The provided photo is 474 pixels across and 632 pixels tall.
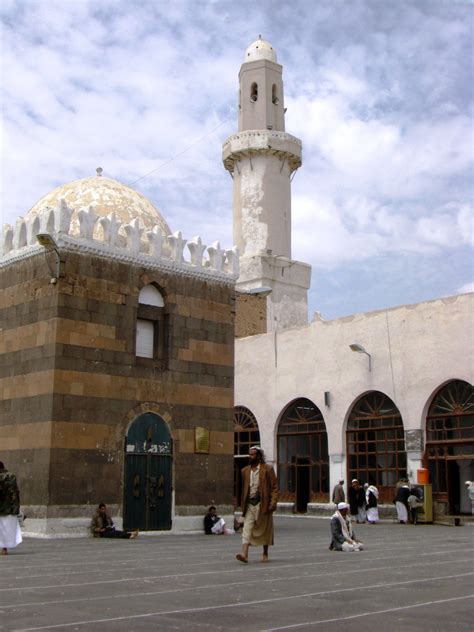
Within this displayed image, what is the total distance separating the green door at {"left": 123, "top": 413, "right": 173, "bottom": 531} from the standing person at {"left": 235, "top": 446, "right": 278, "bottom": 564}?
19.2 feet

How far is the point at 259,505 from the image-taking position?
10.4 meters

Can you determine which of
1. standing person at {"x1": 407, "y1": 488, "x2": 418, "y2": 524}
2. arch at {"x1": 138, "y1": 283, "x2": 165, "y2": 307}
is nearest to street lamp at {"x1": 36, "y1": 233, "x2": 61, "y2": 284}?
arch at {"x1": 138, "y1": 283, "x2": 165, "y2": 307}

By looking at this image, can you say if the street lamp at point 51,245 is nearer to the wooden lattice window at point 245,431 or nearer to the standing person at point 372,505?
the standing person at point 372,505

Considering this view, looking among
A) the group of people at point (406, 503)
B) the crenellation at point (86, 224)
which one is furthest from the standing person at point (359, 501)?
the crenellation at point (86, 224)

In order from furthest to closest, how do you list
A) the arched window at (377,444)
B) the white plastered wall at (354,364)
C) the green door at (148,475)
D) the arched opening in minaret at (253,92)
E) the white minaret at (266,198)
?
the arched opening in minaret at (253,92) → the white minaret at (266,198) → the arched window at (377,444) → the white plastered wall at (354,364) → the green door at (148,475)

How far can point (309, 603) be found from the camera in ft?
22.1

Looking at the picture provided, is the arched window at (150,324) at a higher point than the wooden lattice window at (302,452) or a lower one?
higher

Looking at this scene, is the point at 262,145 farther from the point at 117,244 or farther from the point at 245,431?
the point at 117,244

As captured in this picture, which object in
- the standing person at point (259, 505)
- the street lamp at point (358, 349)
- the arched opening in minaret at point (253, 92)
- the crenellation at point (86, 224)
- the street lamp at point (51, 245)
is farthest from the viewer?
the arched opening in minaret at point (253, 92)

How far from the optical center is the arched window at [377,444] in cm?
2305

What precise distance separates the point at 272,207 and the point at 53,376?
2082 cm

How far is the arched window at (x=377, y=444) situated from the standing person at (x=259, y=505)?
1305 centimetres

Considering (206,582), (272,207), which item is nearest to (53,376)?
(206,582)

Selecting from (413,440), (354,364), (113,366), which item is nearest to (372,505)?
(413,440)
